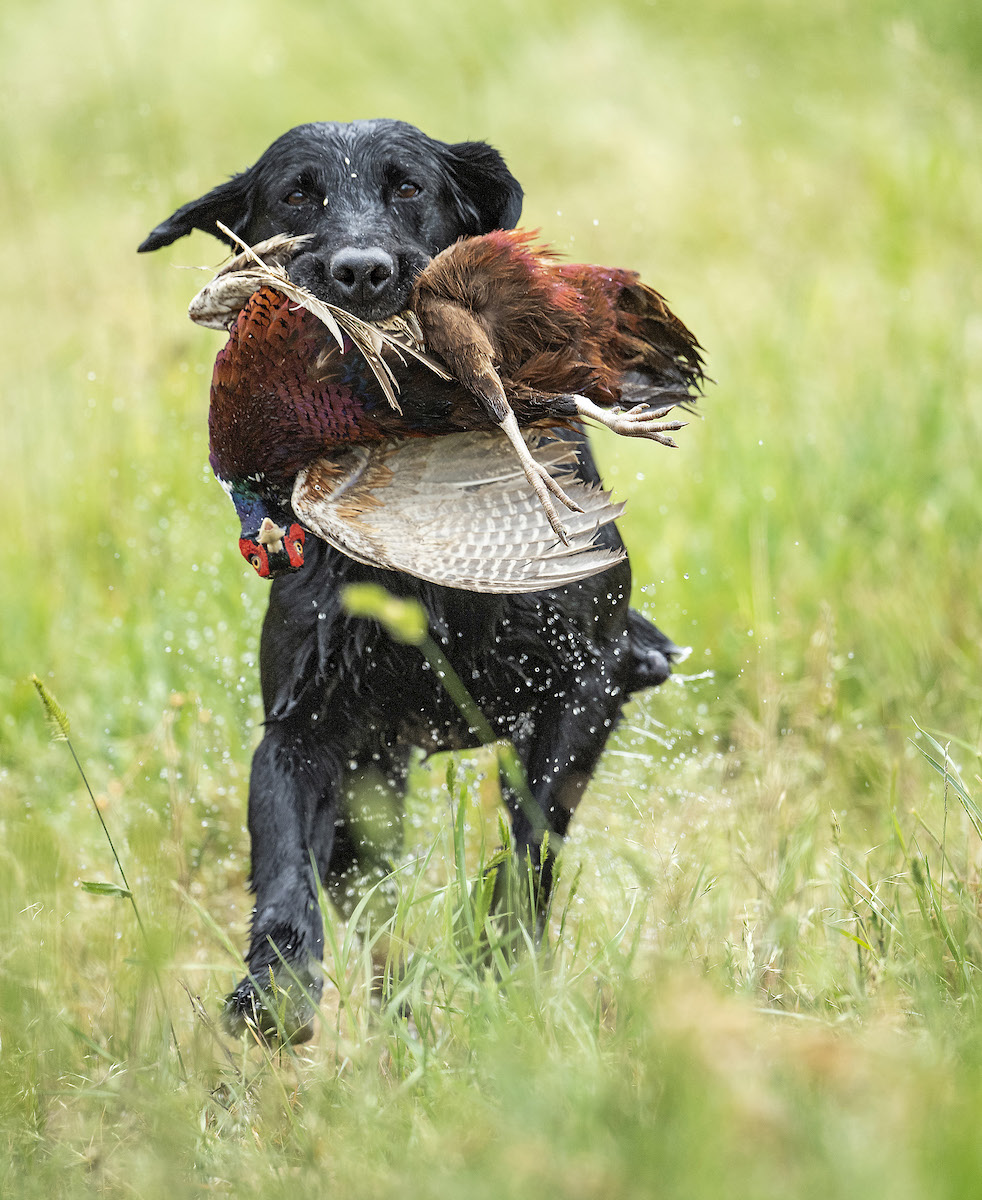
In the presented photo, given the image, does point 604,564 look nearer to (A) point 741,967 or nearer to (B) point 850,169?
(A) point 741,967

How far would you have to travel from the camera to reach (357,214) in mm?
2551

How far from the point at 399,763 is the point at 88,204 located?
20.2 ft

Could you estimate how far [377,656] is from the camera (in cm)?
251

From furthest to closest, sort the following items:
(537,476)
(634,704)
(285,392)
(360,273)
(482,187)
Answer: (634,704) → (482,187) → (360,273) → (285,392) → (537,476)

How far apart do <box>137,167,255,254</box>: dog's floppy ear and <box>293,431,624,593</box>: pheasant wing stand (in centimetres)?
80

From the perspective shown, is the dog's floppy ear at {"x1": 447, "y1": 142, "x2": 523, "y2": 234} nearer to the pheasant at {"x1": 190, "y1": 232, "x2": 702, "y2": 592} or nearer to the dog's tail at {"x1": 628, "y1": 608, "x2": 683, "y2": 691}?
the pheasant at {"x1": 190, "y1": 232, "x2": 702, "y2": 592}

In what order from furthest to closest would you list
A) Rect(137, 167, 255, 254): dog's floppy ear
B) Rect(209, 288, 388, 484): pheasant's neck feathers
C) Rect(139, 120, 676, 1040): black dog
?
Rect(137, 167, 255, 254): dog's floppy ear → Rect(139, 120, 676, 1040): black dog → Rect(209, 288, 388, 484): pheasant's neck feathers

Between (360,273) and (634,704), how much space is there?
172 centimetres

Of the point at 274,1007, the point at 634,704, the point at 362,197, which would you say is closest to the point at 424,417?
the point at 362,197

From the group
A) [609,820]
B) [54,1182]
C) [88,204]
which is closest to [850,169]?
[88,204]

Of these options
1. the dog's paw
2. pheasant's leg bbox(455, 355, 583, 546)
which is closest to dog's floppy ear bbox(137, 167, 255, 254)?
pheasant's leg bbox(455, 355, 583, 546)

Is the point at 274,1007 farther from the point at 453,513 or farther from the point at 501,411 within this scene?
the point at 501,411

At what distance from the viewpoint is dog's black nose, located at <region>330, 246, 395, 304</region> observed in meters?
2.22

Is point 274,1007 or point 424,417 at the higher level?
point 424,417
